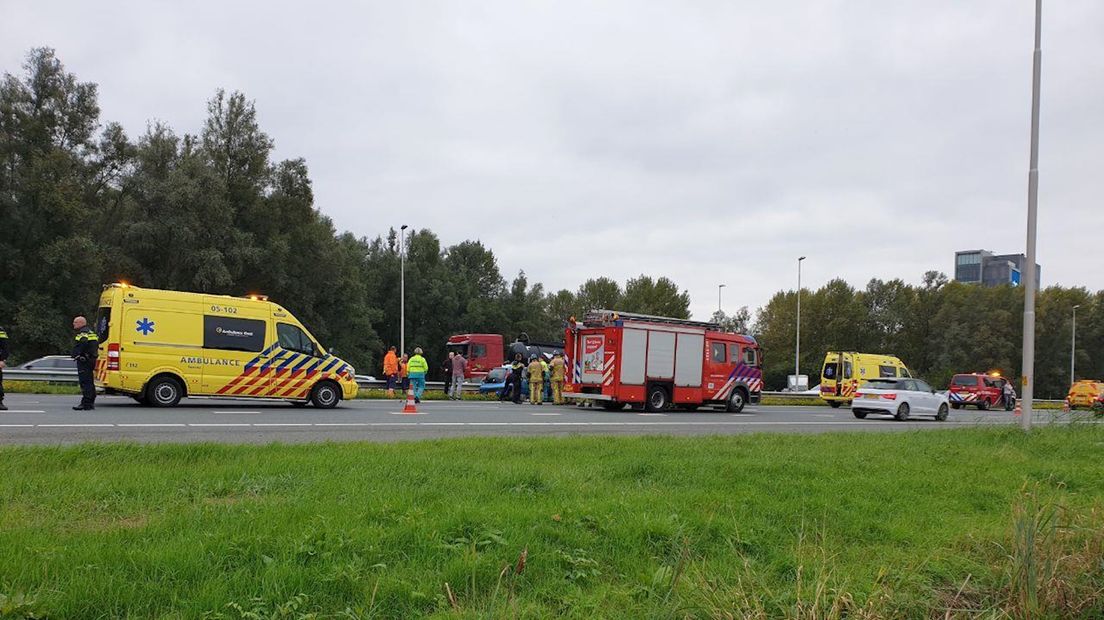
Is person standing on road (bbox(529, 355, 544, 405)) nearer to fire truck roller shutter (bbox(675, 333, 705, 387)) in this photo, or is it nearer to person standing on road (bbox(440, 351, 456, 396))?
person standing on road (bbox(440, 351, 456, 396))

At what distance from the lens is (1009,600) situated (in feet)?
14.7

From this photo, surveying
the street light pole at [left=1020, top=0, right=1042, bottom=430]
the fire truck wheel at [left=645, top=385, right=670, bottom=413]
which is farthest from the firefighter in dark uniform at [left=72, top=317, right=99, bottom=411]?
the street light pole at [left=1020, top=0, right=1042, bottom=430]

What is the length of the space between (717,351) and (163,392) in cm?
1598

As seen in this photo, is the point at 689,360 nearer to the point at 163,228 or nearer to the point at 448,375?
the point at 448,375

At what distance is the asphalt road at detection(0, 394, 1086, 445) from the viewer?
11.5 m

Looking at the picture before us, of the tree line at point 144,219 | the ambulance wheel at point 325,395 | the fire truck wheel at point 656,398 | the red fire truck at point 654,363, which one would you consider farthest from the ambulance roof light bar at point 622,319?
the tree line at point 144,219

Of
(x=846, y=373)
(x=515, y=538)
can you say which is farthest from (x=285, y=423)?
(x=846, y=373)

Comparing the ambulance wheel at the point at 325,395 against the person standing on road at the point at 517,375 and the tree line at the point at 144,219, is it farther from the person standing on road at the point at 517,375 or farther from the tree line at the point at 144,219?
the tree line at the point at 144,219

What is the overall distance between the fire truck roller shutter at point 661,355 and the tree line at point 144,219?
997 inches

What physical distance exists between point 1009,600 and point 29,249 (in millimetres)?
43285

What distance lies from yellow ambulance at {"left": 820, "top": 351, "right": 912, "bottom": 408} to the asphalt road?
15.9 metres

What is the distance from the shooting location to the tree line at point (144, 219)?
121 feet

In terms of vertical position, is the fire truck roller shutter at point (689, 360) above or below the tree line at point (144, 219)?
below

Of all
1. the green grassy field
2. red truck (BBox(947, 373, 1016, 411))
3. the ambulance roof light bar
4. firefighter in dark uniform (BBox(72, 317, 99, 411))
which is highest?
the ambulance roof light bar
